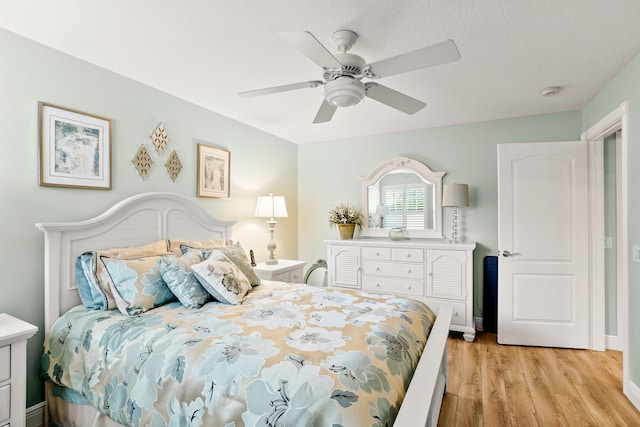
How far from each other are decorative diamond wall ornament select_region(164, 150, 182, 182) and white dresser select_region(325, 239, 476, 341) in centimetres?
201

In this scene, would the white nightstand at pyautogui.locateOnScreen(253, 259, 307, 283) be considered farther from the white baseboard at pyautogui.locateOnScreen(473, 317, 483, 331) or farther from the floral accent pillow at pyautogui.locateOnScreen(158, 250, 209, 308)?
the white baseboard at pyautogui.locateOnScreen(473, 317, 483, 331)

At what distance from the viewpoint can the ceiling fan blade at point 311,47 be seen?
1504 mm

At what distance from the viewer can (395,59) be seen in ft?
5.65

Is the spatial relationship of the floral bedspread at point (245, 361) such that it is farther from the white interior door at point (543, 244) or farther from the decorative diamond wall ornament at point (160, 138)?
the white interior door at point (543, 244)

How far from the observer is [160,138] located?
116 inches

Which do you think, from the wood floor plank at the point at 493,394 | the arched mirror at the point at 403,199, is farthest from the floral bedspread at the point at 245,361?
the arched mirror at the point at 403,199

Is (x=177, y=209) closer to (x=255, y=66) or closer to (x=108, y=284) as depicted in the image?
(x=108, y=284)

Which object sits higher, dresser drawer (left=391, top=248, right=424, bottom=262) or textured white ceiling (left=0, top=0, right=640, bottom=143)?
textured white ceiling (left=0, top=0, right=640, bottom=143)

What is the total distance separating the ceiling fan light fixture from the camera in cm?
195

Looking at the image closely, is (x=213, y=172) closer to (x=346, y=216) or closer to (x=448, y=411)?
(x=346, y=216)

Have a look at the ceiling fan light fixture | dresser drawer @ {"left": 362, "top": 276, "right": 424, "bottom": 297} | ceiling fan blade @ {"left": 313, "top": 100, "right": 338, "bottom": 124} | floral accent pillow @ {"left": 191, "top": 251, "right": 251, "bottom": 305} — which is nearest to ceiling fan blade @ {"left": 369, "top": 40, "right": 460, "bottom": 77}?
the ceiling fan light fixture

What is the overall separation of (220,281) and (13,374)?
110 cm

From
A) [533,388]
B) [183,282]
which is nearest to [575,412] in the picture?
[533,388]

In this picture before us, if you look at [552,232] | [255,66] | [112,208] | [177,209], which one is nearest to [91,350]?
[112,208]
